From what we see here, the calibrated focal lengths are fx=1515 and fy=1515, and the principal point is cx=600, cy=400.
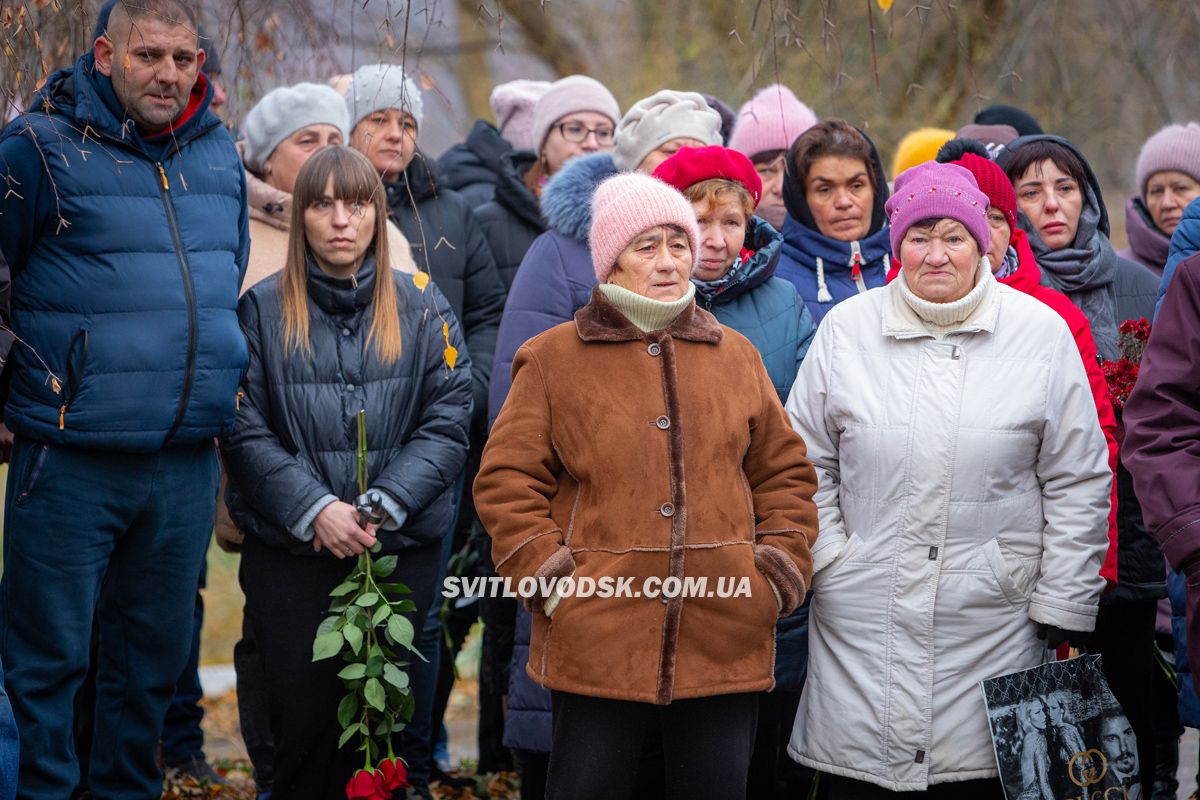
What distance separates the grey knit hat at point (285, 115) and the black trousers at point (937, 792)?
127 inches

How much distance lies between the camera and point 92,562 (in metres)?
4.52

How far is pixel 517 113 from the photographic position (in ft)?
24.8

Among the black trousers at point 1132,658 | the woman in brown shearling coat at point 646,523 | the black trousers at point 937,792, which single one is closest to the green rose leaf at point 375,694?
the woman in brown shearling coat at point 646,523

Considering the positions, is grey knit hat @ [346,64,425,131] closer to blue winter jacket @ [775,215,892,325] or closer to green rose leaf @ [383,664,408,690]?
blue winter jacket @ [775,215,892,325]

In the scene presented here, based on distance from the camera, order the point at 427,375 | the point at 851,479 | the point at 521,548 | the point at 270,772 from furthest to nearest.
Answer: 1. the point at 270,772
2. the point at 427,375
3. the point at 851,479
4. the point at 521,548

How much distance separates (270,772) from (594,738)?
200 cm

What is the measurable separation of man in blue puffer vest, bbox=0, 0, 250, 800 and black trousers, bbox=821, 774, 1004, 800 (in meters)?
2.16

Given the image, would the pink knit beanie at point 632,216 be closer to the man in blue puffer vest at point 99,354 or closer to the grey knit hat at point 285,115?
the man in blue puffer vest at point 99,354

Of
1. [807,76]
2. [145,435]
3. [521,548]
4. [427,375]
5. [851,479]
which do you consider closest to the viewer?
[521,548]

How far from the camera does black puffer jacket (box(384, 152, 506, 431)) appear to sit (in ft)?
19.7

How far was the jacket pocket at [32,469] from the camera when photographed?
4465 mm

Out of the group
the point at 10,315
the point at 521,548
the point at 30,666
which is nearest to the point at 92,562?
the point at 30,666

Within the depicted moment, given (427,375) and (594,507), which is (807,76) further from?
(594,507)

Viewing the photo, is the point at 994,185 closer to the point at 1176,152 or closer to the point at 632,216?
the point at 632,216
